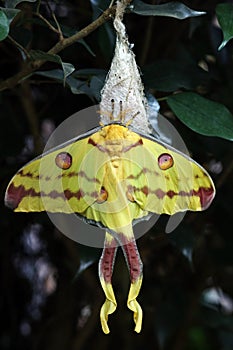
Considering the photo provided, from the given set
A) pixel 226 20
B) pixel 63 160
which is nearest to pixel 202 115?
pixel 226 20

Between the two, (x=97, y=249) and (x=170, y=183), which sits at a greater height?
(x=170, y=183)

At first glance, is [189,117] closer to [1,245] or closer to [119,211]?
[119,211]

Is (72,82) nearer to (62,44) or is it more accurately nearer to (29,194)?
(62,44)

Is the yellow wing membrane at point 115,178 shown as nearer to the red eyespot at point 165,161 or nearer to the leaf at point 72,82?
the red eyespot at point 165,161

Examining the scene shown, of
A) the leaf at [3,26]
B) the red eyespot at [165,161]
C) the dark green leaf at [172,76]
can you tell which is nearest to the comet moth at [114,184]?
the red eyespot at [165,161]

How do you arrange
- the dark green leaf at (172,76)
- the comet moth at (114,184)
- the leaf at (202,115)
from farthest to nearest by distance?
the dark green leaf at (172,76)
the leaf at (202,115)
the comet moth at (114,184)

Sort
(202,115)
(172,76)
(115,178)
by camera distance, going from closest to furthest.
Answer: (115,178)
(202,115)
(172,76)

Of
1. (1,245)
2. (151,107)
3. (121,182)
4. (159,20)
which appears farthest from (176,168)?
(1,245)
